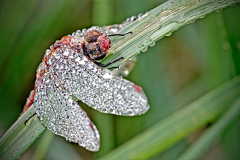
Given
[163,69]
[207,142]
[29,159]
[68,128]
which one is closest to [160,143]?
[207,142]

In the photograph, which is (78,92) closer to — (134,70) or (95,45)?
(95,45)

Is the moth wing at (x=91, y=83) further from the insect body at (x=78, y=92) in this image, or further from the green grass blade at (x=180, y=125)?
the green grass blade at (x=180, y=125)

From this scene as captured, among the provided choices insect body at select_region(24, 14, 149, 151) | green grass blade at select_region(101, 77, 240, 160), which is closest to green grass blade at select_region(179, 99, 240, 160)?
green grass blade at select_region(101, 77, 240, 160)

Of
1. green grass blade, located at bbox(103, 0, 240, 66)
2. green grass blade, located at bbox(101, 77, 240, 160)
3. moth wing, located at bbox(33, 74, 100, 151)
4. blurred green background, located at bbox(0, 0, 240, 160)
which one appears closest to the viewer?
green grass blade, located at bbox(103, 0, 240, 66)

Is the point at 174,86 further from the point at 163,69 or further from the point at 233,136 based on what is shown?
the point at 233,136

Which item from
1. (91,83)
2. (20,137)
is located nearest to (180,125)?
(91,83)

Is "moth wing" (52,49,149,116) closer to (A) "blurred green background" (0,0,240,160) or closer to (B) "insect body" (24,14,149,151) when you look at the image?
(B) "insect body" (24,14,149,151)
